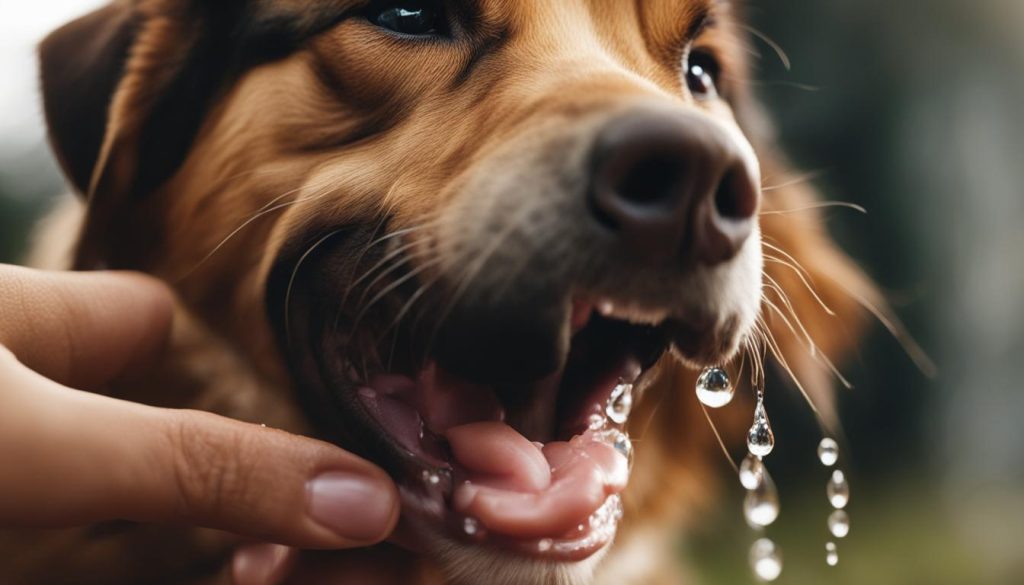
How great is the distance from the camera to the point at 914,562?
244 inches

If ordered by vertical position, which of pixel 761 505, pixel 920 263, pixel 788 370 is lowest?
pixel 920 263

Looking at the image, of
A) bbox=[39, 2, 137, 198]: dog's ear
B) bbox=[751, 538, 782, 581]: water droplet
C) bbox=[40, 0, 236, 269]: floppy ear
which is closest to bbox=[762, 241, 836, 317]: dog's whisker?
bbox=[751, 538, 782, 581]: water droplet

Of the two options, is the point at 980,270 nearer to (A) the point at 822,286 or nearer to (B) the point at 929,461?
(B) the point at 929,461

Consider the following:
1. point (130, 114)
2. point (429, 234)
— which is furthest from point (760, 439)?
point (130, 114)

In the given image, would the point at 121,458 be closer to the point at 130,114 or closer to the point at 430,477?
the point at 430,477

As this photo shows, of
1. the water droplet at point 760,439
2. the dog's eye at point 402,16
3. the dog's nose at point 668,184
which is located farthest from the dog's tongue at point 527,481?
the dog's eye at point 402,16

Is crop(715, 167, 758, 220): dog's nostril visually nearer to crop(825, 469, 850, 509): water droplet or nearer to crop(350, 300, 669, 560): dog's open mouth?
crop(350, 300, 669, 560): dog's open mouth

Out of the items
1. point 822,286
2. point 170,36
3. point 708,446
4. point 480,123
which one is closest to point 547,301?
point 480,123

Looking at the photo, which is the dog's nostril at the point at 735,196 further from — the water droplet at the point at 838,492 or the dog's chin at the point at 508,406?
the water droplet at the point at 838,492

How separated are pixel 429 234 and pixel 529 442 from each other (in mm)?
388

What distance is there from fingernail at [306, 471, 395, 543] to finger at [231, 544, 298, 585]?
0.42m

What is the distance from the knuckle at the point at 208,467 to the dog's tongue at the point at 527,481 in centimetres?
38

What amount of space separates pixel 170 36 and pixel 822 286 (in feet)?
6.30

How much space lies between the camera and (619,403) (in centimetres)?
180
